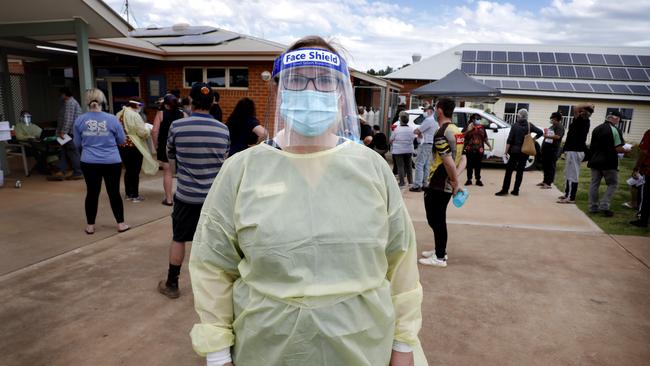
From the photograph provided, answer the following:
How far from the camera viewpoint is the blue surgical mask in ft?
4.75

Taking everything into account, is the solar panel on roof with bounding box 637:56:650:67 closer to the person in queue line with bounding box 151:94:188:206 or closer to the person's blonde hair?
the person in queue line with bounding box 151:94:188:206

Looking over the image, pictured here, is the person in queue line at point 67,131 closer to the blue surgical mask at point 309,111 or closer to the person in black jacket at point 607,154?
the blue surgical mask at point 309,111

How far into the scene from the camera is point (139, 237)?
17.4 ft

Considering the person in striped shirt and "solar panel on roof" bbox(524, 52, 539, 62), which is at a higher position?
"solar panel on roof" bbox(524, 52, 539, 62)

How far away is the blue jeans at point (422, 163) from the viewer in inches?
353

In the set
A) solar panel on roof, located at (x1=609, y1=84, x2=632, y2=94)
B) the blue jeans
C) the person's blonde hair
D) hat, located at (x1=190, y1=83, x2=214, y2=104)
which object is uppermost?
solar panel on roof, located at (x1=609, y1=84, x2=632, y2=94)

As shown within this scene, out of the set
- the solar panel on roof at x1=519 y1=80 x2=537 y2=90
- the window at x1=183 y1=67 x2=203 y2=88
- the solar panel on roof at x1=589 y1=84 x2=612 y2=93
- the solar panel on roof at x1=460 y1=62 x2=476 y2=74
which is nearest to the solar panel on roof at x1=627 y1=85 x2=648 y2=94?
the solar panel on roof at x1=589 y1=84 x2=612 y2=93

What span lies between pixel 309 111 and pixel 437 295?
2987 millimetres

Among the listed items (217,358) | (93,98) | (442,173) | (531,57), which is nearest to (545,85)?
(531,57)

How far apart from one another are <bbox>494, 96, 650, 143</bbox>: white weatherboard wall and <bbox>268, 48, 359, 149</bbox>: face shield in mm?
24002

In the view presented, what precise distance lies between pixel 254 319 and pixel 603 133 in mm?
7551

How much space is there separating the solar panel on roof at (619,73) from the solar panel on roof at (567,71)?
7.44 feet

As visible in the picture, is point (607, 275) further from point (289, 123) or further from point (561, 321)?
point (289, 123)

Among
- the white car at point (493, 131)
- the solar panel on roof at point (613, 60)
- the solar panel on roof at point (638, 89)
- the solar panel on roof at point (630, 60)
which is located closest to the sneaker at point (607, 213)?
the white car at point (493, 131)
